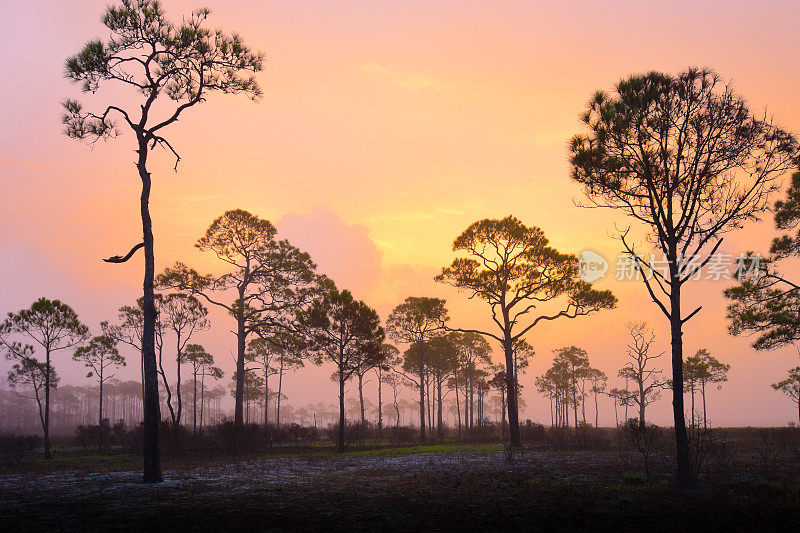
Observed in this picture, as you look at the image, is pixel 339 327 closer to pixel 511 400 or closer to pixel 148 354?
pixel 511 400

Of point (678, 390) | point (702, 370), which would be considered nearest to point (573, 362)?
point (702, 370)

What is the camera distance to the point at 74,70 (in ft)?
57.9

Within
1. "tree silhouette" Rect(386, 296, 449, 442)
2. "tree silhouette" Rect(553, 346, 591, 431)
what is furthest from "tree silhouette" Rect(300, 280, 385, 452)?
"tree silhouette" Rect(553, 346, 591, 431)

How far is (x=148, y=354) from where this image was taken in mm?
17016

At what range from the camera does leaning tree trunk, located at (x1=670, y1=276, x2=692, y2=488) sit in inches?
550

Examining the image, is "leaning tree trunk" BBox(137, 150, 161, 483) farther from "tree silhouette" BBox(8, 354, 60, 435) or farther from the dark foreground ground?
"tree silhouette" BBox(8, 354, 60, 435)

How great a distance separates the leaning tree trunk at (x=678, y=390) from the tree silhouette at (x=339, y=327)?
24737mm

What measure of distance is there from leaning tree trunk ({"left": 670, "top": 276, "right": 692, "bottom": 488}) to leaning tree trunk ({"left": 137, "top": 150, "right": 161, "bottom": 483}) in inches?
643

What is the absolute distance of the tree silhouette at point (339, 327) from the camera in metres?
36.6

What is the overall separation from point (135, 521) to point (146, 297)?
32.4 ft

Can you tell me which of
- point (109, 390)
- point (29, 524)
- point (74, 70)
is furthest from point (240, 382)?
point (109, 390)

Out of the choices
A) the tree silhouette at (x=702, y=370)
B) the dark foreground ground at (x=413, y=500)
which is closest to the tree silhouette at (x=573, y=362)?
the tree silhouette at (x=702, y=370)

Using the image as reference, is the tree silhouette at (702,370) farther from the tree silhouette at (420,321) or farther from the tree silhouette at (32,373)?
the tree silhouette at (32,373)

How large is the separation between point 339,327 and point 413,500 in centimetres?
2566
